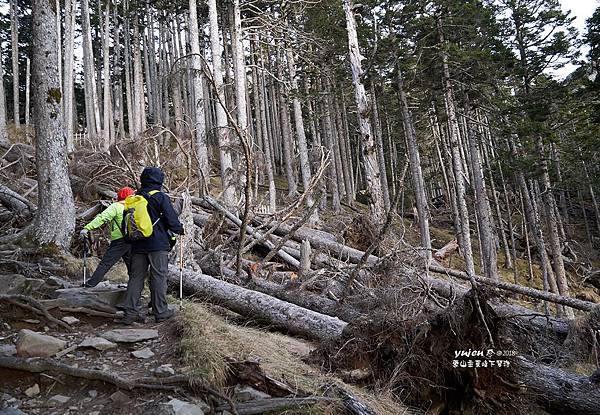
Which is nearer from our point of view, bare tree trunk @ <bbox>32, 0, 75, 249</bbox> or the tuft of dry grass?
the tuft of dry grass

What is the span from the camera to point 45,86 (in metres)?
6.61

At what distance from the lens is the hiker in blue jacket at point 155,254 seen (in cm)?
484

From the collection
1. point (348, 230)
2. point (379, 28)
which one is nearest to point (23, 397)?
point (348, 230)

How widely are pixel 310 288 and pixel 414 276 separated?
1.95 m

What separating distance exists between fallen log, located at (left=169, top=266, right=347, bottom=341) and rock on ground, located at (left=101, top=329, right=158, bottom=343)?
62.1 inches

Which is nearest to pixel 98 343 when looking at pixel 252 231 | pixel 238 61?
pixel 252 231

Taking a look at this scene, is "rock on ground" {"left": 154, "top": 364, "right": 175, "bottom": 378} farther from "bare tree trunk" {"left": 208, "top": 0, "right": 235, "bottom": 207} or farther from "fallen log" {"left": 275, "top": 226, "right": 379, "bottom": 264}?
"bare tree trunk" {"left": 208, "top": 0, "right": 235, "bottom": 207}

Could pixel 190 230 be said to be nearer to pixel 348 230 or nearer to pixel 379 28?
pixel 348 230

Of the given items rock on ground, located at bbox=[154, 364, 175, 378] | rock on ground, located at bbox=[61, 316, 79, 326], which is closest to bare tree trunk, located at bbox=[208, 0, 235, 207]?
rock on ground, located at bbox=[61, 316, 79, 326]

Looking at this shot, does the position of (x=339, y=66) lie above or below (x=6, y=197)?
above

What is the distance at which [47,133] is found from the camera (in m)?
6.61

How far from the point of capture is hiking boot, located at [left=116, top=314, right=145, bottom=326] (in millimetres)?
4680

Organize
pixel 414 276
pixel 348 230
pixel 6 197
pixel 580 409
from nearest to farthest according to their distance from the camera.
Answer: pixel 580 409, pixel 414 276, pixel 6 197, pixel 348 230

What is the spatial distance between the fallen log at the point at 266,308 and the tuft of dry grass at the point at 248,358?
551mm
